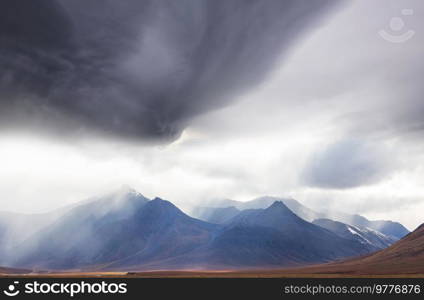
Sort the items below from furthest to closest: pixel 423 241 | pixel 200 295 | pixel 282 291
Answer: pixel 423 241, pixel 282 291, pixel 200 295

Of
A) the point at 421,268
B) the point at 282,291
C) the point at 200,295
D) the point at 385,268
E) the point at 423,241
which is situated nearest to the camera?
the point at 200,295

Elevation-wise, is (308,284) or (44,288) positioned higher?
(44,288)

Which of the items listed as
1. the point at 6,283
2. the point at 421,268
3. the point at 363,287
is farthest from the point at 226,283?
the point at 421,268

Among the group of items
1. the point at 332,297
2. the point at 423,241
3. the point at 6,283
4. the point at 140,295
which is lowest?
the point at 332,297

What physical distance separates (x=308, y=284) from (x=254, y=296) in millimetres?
5874

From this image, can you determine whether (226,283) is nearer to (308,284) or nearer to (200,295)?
(200,295)

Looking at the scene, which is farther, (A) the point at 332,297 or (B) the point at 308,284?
(B) the point at 308,284

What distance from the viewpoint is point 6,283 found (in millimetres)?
32875

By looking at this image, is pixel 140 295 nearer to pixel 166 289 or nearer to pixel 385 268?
pixel 166 289

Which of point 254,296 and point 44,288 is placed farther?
point 44,288

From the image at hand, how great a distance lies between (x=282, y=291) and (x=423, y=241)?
7458 inches

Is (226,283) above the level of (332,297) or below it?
above

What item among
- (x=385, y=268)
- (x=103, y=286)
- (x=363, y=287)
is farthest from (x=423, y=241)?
(x=103, y=286)

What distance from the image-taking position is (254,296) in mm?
30094
